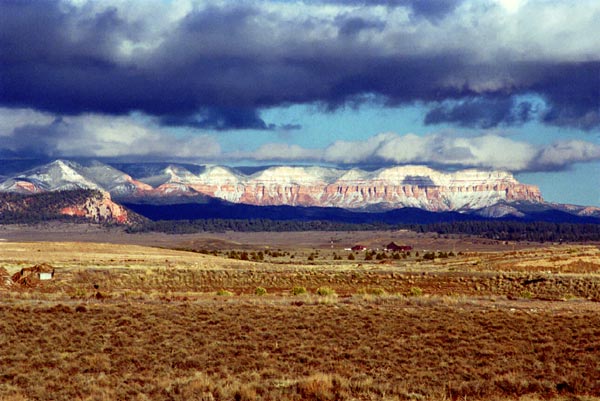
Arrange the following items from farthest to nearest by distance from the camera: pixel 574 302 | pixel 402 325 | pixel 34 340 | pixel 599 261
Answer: pixel 599 261 → pixel 574 302 → pixel 402 325 → pixel 34 340

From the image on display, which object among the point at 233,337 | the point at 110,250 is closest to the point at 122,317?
the point at 233,337

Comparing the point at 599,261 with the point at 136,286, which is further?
the point at 599,261

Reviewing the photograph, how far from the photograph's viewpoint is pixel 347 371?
67.2 ft

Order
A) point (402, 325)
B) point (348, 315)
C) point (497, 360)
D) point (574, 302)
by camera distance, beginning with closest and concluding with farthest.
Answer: point (497, 360), point (402, 325), point (348, 315), point (574, 302)

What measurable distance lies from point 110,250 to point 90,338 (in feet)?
297

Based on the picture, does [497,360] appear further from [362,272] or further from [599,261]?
[599,261]

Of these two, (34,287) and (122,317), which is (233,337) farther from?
(34,287)

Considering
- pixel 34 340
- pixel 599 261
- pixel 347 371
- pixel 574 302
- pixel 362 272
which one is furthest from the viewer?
pixel 599 261

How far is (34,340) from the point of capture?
2469 cm

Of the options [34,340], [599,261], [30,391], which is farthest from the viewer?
[599,261]

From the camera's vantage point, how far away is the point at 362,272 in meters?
66.5

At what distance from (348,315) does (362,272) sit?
1402 inches

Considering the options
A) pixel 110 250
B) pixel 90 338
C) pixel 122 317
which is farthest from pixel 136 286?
pixel 110 250

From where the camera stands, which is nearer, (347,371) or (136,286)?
(347,371)
